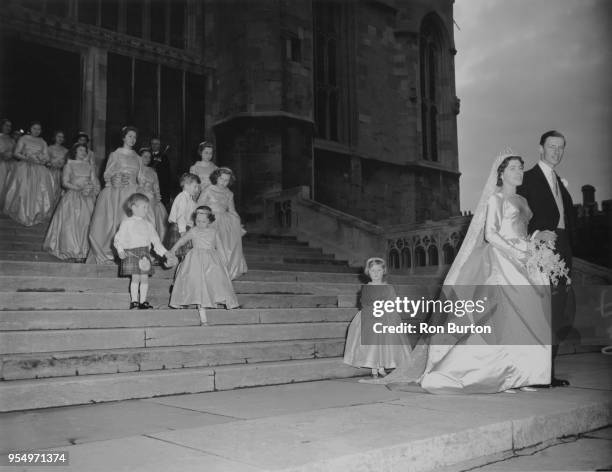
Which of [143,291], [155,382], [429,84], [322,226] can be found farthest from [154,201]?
[429,84]

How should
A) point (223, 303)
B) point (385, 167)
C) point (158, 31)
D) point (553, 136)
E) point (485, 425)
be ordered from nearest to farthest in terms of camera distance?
point (485, 425) → point (553, 136) → point (223, 303) → point (158, 31) → point (385, 167)

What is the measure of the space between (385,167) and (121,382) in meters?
15.7

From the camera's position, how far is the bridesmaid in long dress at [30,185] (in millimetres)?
10805

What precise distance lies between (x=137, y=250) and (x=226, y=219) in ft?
7.31

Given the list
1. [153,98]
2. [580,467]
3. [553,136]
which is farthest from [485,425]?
[153,98]

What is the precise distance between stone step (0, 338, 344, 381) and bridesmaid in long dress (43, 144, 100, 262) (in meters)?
4.08

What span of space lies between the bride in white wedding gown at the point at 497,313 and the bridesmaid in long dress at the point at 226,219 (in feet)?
11.7

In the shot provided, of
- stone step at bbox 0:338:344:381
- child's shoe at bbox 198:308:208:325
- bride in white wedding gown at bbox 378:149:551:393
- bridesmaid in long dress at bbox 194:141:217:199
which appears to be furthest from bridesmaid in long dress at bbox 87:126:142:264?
bride in white wedding gown at bbox 378:149:551:393

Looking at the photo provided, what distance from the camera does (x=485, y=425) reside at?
144 inches

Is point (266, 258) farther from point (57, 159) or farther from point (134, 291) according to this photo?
point (134, 291)

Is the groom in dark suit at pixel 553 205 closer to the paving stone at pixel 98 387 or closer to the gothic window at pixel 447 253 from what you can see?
the paving stone at pixel 98 387

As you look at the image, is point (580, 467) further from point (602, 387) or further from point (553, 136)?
point (553, 136)

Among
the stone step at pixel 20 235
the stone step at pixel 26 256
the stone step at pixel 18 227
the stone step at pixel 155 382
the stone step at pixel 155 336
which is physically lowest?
the stone step at pixel 155 382

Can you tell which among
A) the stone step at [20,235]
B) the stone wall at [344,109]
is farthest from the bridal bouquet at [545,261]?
the stone wall at [344,109]
